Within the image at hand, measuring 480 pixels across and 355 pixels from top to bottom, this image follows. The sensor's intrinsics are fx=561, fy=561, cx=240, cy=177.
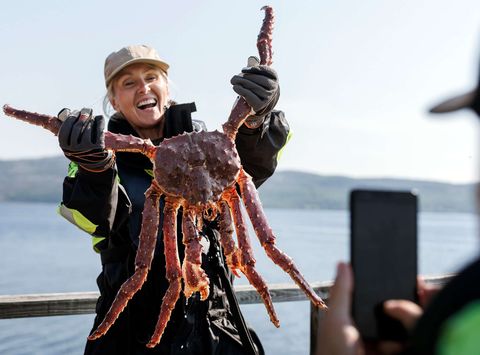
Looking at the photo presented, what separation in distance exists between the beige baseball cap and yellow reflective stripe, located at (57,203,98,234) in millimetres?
667

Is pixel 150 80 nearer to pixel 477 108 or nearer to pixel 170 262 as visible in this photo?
pixel 170 262

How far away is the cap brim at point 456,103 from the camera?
0.73 m

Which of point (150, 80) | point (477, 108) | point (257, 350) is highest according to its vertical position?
point (150, 80)

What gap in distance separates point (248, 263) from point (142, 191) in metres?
0.70

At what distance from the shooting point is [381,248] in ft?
3.13

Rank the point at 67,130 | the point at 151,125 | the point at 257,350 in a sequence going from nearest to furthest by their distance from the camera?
the point at 67,130 < the point at 257,350 < the point at 151,125

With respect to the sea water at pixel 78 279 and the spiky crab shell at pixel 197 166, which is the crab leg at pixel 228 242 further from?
the sea water at pixel 78 279

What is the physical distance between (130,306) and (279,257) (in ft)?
2.37

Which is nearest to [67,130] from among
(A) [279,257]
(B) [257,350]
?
(A) [279,257]

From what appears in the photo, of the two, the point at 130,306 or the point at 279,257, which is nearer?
the point at 279,257

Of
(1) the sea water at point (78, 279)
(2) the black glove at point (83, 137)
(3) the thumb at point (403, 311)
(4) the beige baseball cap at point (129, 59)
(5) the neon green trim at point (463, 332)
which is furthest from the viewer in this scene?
(1) the sea water at point (78, 279)

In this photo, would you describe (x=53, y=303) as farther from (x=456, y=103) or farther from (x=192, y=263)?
(x=456, y=103)

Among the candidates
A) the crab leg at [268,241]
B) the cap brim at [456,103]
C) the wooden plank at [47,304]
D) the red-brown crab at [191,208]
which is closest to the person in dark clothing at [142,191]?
the red-brown crab at [191,208]

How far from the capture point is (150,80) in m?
2.68
